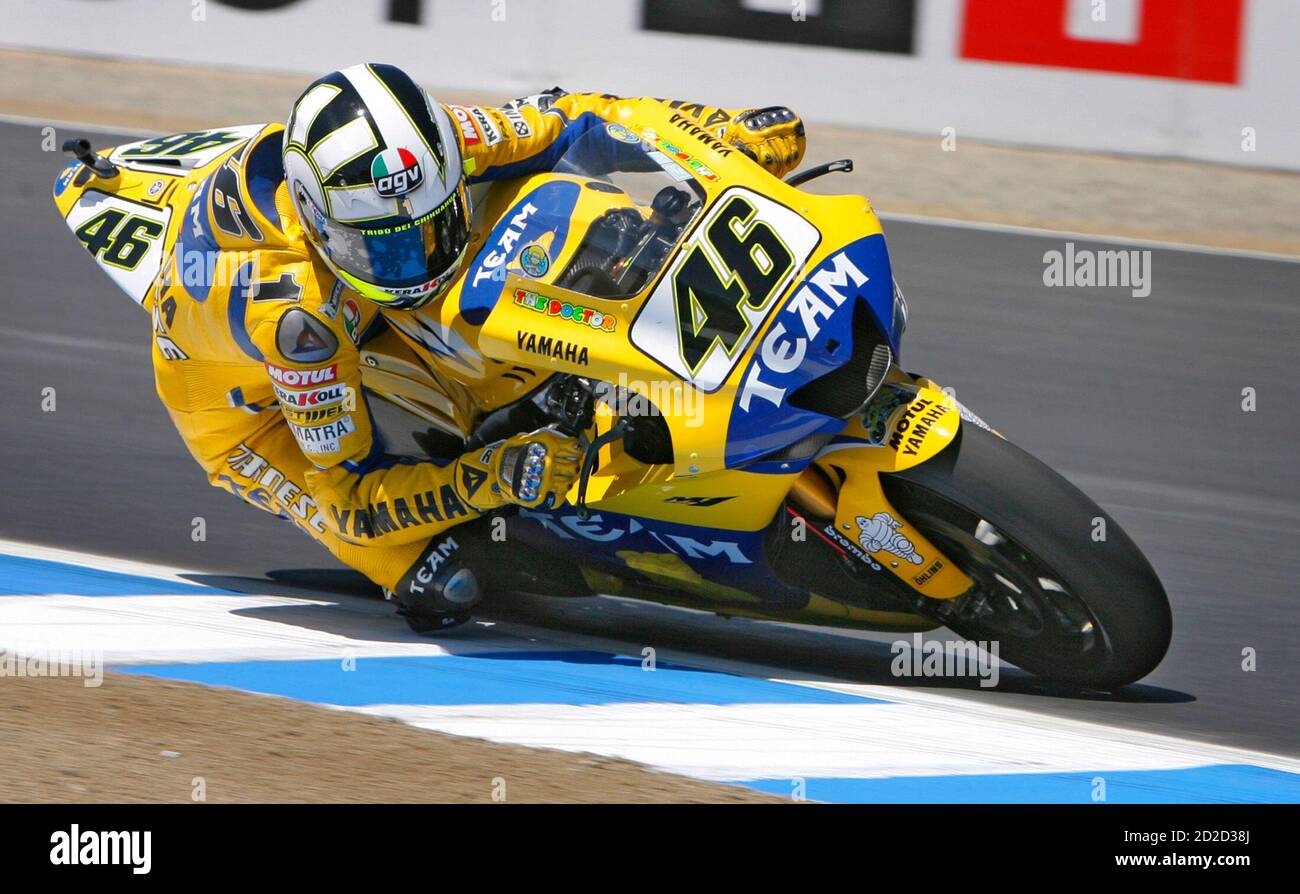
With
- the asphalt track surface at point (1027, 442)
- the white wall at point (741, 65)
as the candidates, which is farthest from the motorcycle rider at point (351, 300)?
the white wall at point (741, 65)

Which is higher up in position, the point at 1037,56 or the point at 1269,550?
the point at 1037,56

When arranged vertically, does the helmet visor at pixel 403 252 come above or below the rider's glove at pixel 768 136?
below

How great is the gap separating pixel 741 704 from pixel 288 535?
230 cm

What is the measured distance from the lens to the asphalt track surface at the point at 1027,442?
16.4ft

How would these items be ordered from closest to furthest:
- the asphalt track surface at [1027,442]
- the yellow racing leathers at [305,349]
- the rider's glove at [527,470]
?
the rider's glove at [527,470]
the yellow racing leathers at [305,349]
the asphalt track surface at [1027,442]

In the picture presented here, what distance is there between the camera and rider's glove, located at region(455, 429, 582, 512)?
4.41m

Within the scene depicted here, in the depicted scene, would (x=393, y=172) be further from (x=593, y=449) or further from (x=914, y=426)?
(x=914, y=426)

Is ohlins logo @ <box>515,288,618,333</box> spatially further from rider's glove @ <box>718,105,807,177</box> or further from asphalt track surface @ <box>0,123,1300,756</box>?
asphalt track surface @ <box>0,123,1300,756</box>

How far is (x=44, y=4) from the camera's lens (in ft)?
39.9

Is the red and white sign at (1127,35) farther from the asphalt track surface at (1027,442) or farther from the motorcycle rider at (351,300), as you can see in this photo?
the motorcycle rider at (351,300)
